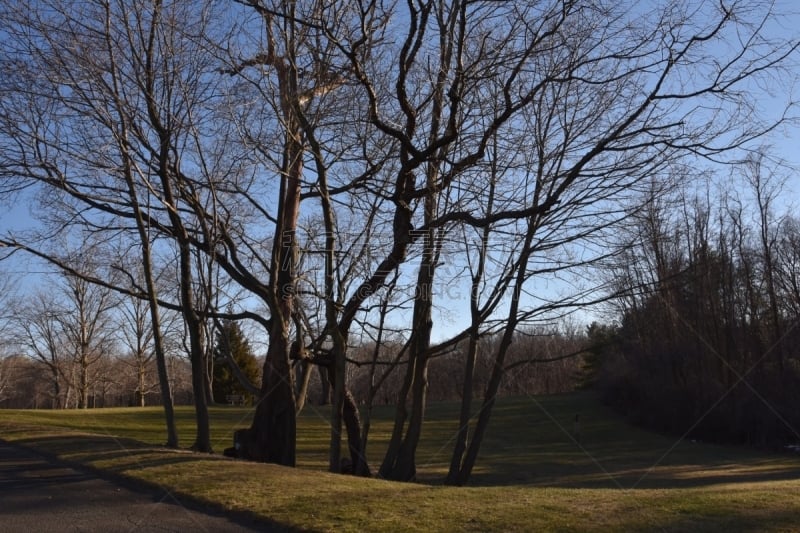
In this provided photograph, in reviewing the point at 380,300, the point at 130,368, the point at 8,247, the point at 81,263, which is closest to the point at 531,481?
the point at 380,300

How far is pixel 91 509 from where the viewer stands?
827 cm

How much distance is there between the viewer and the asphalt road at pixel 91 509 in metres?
7.39

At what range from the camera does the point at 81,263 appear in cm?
1566

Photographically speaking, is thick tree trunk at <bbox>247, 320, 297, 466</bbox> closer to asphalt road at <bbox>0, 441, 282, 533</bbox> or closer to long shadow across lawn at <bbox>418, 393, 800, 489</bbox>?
asphalt road at <bbox>0, 441, 282, 533</bbox>

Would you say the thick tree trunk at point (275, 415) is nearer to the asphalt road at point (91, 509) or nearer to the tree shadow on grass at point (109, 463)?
the tree shadow on grass at point (109, 463)

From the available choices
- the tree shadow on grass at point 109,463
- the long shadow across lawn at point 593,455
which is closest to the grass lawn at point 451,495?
the tree shadow on grass at point 109,463

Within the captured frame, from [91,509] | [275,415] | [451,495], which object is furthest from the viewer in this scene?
[275,415]

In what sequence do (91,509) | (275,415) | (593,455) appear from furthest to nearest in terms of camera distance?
(593,455) → (275,415) → (91,509)

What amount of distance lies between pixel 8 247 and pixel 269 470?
305 inches

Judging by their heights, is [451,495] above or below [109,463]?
below

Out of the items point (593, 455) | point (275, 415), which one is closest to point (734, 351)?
point (593, 455)

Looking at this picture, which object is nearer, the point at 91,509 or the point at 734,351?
the point at 91,509

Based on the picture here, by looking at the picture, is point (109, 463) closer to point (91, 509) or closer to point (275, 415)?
point (91, 509)

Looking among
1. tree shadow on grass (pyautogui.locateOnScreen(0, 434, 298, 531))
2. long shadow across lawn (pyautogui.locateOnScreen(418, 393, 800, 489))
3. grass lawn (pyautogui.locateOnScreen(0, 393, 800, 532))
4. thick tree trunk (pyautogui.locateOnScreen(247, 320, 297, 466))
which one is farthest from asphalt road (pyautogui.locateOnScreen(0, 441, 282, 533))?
long shadow across lawn (pyautogui.locateOnScreen(418, 393, 800, 489))
